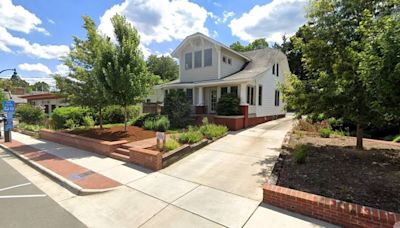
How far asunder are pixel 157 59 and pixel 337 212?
4484 cm

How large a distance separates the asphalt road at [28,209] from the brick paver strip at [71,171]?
0.85 m

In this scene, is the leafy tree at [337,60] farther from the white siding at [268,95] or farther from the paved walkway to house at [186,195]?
the white siding at [268,95]

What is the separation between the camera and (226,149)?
28.8 ft

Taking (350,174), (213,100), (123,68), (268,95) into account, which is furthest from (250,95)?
(350,174)

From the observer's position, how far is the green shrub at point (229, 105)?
45.4 feet

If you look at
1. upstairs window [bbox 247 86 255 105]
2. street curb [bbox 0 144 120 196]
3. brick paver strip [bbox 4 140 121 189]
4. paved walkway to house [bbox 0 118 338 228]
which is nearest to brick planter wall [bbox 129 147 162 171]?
paved walkway to house [bbox 0 118 338 228]

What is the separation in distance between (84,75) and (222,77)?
9220mm

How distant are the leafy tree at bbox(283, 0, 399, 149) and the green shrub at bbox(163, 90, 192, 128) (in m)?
7.62

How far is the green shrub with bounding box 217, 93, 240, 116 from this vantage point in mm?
13844

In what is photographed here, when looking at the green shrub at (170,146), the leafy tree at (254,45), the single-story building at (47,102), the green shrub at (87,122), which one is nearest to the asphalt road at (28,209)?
the green shrub at (170,146)

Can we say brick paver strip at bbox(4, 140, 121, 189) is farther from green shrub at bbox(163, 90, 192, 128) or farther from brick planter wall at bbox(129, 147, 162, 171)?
green shrub at bbox(163, 90, 192, 128)

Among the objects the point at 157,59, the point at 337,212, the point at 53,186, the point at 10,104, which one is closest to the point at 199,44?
the point at 10,104

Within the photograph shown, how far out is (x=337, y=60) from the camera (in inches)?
261

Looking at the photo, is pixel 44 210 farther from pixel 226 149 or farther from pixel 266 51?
pixel 266 51
